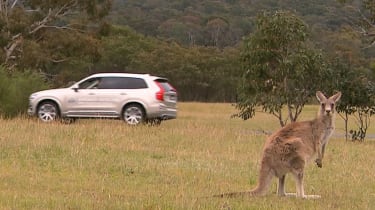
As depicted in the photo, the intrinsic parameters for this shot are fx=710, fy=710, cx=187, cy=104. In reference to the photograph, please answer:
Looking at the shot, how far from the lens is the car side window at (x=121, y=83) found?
21656 mm

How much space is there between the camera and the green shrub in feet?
77.3

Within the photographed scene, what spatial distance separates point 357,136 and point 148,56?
39.7m

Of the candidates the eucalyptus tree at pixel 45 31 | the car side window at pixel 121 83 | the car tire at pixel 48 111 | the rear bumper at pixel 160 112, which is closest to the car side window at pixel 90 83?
the car side window at pixel 121 83

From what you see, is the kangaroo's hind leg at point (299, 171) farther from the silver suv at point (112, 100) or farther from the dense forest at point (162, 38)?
the dense forest at point (162, 38)

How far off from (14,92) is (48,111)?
2.57 metres

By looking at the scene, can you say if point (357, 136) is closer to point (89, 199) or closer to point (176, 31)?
point (89, 199)

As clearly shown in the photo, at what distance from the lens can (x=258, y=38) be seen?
24.1 metres

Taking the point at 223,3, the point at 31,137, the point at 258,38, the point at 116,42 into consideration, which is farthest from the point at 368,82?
the point at 223,3

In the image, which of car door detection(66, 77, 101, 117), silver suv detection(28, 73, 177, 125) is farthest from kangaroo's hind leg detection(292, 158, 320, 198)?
car door detection(66, 77, 101, 117)

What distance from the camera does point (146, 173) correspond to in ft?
33.7

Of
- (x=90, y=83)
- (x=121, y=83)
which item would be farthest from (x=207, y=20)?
(x=121, y=83)

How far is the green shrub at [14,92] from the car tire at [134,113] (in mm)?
4167

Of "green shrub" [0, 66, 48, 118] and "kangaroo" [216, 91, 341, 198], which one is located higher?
"green shrub" [0, 66, 48, 118]

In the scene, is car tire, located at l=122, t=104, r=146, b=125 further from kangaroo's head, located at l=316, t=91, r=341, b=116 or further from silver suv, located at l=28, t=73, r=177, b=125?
kangaroo's head, located at l=316, t=91, r=341, b=116
